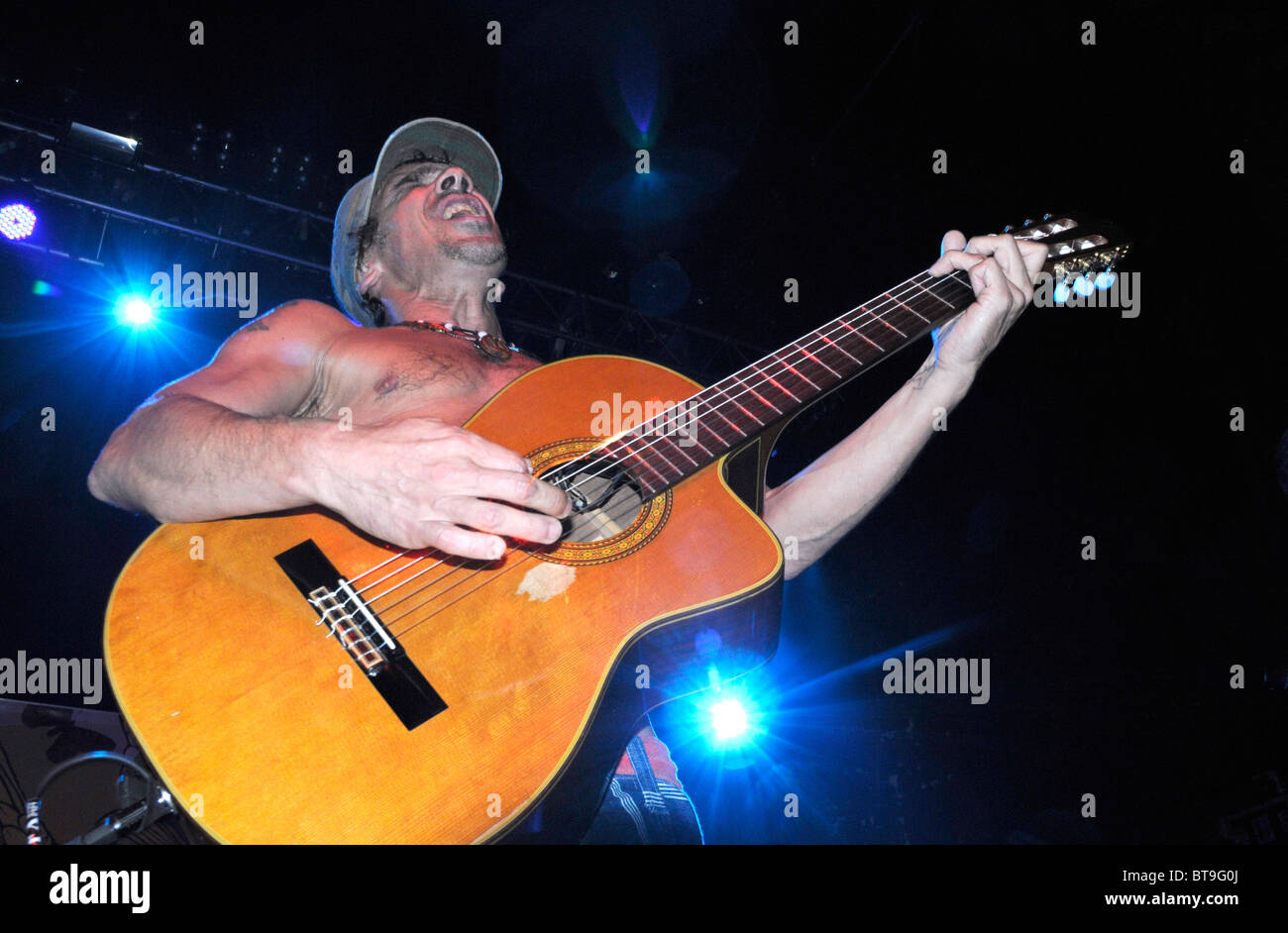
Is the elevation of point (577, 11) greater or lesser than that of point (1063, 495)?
greater

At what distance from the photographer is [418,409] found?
2352 millimetres

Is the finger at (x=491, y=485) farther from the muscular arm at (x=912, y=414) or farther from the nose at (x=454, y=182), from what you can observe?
the nose at (x=454, y=182)

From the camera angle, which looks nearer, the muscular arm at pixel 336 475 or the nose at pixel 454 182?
the muscular arm at pixel 336 475

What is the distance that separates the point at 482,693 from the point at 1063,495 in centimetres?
667

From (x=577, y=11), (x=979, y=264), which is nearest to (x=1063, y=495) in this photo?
(x=979, y=264)

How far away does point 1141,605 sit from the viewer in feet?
21.2

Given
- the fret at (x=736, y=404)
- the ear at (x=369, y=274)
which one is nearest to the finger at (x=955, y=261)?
the fret at (x=736, y=404)

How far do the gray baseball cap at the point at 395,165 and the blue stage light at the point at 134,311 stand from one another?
328cm

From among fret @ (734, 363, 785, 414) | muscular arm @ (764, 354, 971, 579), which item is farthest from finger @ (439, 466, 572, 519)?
muscular arm @ (764, 354, 971, 579)

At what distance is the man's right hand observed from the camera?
1494mm

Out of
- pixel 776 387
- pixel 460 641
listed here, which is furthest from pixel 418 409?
pixel 776 387

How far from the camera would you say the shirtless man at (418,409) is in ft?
5.04

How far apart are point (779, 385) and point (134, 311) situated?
5.92 m
